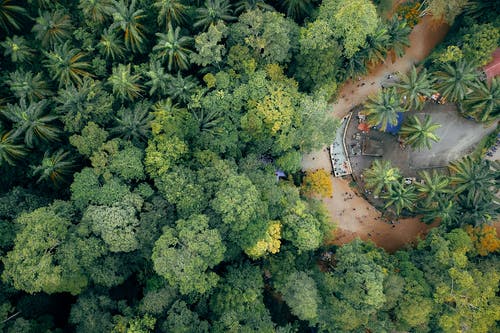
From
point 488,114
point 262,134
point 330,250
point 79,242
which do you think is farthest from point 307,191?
point 79,242

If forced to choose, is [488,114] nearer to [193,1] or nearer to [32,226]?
[193,1]

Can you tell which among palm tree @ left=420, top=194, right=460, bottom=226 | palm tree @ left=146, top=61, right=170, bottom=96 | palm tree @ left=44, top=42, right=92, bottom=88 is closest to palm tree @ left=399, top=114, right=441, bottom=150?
palm tree @ left=420, top=194, right=460, bottom=226

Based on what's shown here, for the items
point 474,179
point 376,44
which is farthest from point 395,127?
point 376,44

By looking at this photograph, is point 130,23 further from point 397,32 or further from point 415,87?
point 415,87

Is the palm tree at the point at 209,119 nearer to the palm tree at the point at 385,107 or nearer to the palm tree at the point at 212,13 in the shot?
the palm tree at the point at 212,13

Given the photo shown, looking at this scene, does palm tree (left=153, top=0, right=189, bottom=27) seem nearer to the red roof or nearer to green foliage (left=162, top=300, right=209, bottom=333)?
green foliage (left=162, top=300, right=209, bottom=333)

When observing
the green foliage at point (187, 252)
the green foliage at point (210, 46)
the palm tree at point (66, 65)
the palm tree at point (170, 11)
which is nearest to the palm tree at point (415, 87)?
the green foliage at point (210, 46)
